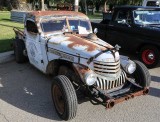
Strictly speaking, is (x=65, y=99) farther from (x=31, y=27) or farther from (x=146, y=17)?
(x=146, y=17)

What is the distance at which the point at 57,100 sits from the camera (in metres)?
4.80

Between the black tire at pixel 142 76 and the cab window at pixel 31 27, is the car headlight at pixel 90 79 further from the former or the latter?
the cab window at pixel 31 27

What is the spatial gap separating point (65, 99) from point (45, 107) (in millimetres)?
928

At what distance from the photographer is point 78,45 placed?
5.15 meters

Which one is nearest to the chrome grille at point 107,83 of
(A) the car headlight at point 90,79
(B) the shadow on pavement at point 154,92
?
(A) the car headlight at point 90,79

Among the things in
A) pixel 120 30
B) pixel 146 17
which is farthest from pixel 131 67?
pixel 146 17

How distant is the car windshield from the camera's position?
26.4ft

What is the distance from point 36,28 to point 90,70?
219cm

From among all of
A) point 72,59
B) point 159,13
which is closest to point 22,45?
point 72,59

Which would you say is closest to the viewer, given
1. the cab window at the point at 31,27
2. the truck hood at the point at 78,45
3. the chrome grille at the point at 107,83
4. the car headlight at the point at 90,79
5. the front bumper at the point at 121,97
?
the front bumper at the point at 121,97

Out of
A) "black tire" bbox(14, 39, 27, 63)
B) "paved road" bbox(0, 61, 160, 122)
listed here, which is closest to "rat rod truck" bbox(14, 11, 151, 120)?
"paved road" bbox(0, 61, 160, 122)

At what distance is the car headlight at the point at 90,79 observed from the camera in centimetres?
442

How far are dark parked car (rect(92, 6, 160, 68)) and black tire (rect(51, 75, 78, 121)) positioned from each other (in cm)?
377

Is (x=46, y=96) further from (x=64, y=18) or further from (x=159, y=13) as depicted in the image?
(x=159, y=13)
